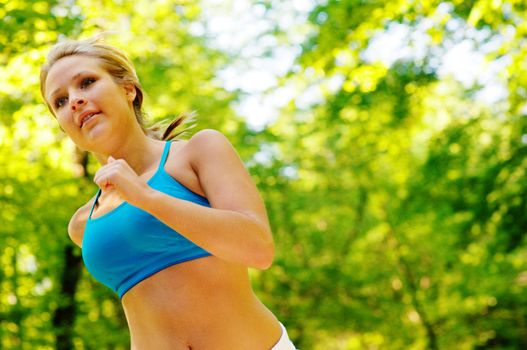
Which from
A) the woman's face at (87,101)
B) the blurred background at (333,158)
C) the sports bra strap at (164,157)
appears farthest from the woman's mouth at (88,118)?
the blurred background at (333,158)

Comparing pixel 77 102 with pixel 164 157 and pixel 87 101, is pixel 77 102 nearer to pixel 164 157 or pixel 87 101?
pixel 87 101

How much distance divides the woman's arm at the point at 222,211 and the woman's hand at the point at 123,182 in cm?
2

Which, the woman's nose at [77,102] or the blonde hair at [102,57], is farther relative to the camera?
the blonde hair at [102,57]

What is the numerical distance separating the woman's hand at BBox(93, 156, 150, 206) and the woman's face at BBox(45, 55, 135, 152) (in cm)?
28

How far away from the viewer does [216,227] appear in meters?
1.76

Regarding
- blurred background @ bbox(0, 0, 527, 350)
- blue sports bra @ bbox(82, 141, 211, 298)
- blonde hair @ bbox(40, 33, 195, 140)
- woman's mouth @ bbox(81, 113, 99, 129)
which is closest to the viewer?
blue sports bra @ bbox(82, 141, 211, 298)

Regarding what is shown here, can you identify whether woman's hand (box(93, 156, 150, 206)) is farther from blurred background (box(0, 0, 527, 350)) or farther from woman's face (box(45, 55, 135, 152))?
blurred background (box(0, 0, 527, 350))

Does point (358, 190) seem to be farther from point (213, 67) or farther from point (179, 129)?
point (179, 129)

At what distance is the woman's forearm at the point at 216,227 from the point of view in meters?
1.74

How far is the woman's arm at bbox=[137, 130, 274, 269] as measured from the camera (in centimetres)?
174

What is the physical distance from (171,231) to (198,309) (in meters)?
0.22

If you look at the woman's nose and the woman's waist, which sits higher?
the woman's nose

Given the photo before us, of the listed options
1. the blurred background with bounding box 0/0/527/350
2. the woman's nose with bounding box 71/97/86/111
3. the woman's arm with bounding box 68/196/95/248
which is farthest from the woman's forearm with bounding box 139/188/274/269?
the blurred background with bounding box 0/0/527/350

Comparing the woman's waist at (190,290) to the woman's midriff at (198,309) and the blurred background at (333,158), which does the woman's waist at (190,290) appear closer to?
the woman's midriff at (198,309)
